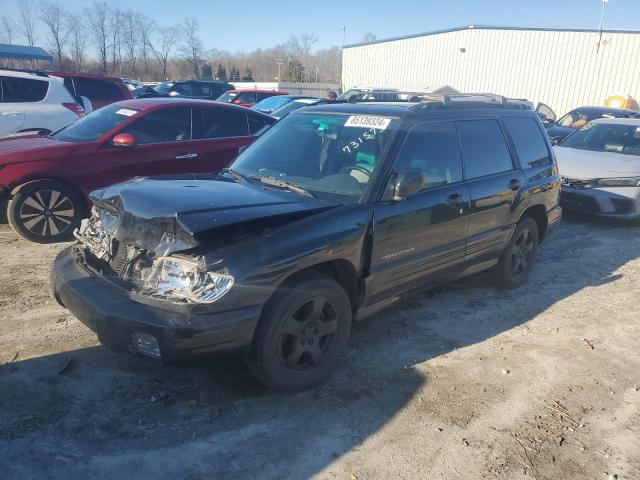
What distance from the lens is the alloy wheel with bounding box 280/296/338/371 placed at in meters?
3.18

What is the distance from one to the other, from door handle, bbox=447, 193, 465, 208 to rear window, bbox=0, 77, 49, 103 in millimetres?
8010

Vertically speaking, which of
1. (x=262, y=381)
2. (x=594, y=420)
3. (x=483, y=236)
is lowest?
(x=594, y=420)

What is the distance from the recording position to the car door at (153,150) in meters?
6.21

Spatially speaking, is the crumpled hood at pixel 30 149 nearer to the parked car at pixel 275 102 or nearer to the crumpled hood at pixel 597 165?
the crumpled hood at pixel 597 165

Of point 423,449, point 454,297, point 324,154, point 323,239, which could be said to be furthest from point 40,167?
point 423,449

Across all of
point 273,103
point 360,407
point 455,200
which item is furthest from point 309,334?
→ point 273,103

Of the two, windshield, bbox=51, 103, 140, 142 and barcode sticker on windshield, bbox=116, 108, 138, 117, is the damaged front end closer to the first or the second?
windshield, bbox=51, 103, 140, 142

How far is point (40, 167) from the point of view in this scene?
582 centimetres

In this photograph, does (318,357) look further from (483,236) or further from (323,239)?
(483,236)

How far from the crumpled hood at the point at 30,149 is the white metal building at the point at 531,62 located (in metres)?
19.3

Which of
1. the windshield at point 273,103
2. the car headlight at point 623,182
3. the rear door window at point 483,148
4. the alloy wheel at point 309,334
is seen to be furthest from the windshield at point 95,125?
the windshield at point 273,103

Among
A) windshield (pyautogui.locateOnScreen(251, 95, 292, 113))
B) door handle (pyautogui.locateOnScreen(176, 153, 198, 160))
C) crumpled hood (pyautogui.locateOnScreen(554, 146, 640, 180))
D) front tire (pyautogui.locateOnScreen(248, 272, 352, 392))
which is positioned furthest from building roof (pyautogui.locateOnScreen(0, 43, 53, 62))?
front tire (pyautogui.locateOnScreen(248, 272, 352, 392))

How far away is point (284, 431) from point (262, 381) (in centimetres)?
33

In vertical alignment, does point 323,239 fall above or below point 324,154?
below
